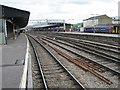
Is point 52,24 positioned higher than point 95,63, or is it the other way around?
point 52,24

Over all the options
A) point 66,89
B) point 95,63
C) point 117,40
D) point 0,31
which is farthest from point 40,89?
point 117,40

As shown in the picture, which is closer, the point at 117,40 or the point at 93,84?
the point at 93,84

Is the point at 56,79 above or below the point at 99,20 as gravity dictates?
below

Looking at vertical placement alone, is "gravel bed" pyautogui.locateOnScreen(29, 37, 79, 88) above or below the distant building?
below

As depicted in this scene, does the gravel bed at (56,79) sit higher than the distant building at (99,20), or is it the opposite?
the distant building at (99,20)

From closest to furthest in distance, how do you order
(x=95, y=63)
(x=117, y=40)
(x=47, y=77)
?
(x=47, y=77)
(x=95, y=63)
(x=117, y=40)

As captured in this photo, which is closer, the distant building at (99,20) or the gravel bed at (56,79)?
the gravel bed at (56,79)

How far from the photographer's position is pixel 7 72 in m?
8.48

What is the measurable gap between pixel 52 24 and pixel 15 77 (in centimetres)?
8056

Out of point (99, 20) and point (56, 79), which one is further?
point (99, 20)

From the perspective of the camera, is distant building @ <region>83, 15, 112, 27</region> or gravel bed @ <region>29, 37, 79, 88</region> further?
distant building @ <region>83, 15, 112, 27</region>

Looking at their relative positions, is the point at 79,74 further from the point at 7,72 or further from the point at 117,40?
the point at 117,40

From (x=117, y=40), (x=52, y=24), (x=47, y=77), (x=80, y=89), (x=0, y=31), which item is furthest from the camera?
(x=52, y=24)

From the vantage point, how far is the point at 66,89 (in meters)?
6.66
